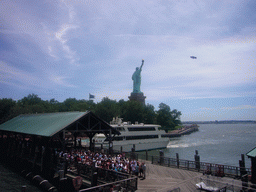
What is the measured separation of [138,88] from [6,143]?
6210 centimetres

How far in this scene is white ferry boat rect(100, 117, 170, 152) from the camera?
42.3 m

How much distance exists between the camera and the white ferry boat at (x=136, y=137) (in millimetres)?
42259

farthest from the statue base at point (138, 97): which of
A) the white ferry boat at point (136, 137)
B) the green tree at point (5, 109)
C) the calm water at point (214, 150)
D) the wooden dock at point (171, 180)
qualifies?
the wooden dock at point (171, 180)

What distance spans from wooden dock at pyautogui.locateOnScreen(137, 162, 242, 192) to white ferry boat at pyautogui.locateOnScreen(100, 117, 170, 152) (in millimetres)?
23129

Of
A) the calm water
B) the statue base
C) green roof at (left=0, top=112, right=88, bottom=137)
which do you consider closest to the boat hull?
the calm water

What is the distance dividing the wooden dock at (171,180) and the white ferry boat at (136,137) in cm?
2313

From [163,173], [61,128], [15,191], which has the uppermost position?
[61,128]

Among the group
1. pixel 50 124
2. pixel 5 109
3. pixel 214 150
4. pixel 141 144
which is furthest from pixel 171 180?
pixel 5 109

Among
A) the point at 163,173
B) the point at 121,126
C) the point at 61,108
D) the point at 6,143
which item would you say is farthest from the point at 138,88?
the point at 163,173

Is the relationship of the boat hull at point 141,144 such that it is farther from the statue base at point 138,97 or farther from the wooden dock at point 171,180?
the statue base at point 138,97

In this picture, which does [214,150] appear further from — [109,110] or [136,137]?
[109,110]

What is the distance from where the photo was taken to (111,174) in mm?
12484

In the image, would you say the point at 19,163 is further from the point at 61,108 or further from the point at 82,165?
the point at 61,108

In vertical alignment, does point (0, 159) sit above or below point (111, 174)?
below
